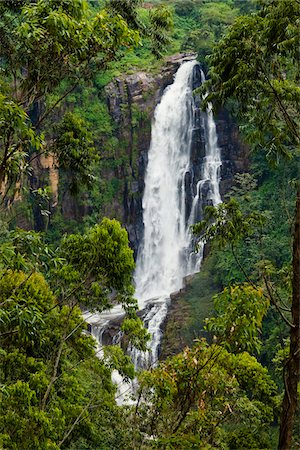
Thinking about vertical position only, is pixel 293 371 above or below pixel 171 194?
below

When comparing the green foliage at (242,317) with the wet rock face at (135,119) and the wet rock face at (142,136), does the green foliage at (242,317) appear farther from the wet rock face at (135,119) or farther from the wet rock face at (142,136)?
the wet rock face at (135,119)

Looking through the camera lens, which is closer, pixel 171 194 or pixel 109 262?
pixel 109 262

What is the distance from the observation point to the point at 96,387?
767 cm

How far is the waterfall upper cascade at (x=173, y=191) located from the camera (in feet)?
77.5

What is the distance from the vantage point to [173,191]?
24.8 m

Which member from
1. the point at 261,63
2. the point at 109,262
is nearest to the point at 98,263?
the point at 109,262

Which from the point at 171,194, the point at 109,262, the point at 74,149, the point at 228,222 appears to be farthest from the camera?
the point at 171,194

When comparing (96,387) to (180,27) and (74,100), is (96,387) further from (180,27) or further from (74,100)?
(180,27)

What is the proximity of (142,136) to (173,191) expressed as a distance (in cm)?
375

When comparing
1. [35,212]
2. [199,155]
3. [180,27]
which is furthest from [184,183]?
[180,27]

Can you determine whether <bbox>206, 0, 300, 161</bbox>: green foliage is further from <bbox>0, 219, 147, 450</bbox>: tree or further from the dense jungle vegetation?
<bbox>0, 219, 147, 450</bbox>: tree

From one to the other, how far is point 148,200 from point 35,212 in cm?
557

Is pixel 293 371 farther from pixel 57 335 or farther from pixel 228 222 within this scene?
pixel 57 335

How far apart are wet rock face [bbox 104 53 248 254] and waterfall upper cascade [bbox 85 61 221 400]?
0.85 ft
